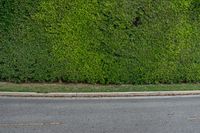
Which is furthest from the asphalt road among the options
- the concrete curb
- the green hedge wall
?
the green hedge wall

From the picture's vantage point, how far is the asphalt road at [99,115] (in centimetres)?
846

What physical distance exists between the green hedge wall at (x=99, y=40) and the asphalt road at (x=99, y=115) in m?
3.41

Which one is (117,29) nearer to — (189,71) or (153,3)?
(153,3)

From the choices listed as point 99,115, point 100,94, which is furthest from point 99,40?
point 99,115

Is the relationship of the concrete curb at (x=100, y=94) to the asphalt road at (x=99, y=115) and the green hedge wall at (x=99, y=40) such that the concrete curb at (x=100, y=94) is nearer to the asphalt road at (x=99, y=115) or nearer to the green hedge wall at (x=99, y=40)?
the asphalt road at (x=99, y=115)

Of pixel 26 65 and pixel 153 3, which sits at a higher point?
pixel 153 3

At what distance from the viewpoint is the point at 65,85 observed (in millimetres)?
15094

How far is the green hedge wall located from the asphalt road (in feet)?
11.2

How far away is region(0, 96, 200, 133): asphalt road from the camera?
8.46 meters

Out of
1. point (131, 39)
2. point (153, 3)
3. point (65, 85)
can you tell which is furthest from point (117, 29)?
point (65, 85)

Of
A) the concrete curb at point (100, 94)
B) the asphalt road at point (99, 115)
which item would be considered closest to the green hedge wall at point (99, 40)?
the concrete curb at point (100, 94)

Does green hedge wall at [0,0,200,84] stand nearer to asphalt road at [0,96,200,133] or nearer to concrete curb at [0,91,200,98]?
concrete curb at [0,91,200,98]

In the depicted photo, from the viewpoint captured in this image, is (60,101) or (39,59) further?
(39,59)

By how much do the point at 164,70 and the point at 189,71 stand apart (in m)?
1.35
